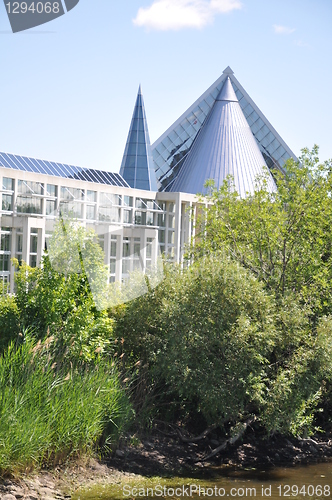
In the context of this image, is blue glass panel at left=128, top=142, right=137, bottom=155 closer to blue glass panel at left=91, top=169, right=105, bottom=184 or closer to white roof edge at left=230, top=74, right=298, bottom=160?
blue glass panel at left=91, top=169, right=105, bottom=184

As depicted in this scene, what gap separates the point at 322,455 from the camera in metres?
13.8

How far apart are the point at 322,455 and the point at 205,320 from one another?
392cm

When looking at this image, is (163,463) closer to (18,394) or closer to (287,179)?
(18,394)

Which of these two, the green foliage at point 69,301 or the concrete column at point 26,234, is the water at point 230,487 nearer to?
the green foliage at point 69,301

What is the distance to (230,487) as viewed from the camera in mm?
11148

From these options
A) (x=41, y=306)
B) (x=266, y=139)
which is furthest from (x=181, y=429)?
(x=266, y=139)

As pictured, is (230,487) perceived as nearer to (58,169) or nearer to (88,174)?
(58,169)

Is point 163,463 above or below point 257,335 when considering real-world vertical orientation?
below

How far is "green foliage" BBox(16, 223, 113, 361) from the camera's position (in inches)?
497

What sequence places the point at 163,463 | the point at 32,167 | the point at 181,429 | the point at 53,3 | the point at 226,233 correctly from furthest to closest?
the point at 32,167, the point at 226,233, the point at 53,3, the point at 181,429, the point at 163,463

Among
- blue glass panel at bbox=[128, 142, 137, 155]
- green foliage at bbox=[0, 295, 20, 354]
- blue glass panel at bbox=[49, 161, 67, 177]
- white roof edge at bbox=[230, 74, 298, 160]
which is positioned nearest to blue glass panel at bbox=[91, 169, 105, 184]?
blue glass panel at bbox=[49, 161, 67, 177]

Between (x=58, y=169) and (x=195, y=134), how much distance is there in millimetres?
25552

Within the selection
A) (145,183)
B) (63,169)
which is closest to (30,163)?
(63,169)

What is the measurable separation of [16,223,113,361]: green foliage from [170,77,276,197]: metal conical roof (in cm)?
3671
